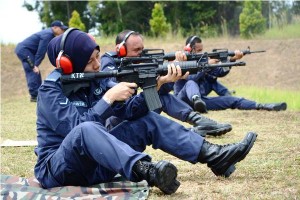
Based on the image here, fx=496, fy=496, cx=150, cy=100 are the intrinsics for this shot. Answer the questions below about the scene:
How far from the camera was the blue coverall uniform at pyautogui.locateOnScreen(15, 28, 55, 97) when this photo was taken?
1160 cm

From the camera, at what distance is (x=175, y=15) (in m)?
28.7

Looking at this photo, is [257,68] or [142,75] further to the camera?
[257,68]

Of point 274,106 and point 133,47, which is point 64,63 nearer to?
point 133,47

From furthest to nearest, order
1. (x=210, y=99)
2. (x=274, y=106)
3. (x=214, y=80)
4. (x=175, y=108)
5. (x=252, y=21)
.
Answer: (x=252, y=21), (x=214, y=80), (x=210, y=99), (x=274, y=106), (x=175, y=108)

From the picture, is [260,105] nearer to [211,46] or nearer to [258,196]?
[258,196]

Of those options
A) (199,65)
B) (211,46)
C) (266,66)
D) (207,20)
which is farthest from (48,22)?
(199,65)

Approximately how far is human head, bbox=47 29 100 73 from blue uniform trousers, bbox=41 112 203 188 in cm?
52

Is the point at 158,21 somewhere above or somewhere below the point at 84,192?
above

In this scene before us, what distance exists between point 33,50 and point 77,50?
8684 millimetres

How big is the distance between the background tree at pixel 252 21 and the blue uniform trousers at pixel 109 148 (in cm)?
1924

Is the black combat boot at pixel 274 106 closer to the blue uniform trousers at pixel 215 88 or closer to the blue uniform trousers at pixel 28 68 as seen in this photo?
the blue uniform trousers at pixel 215 88

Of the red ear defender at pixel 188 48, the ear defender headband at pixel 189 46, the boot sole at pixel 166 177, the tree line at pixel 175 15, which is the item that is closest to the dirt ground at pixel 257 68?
the tree line at pixel 175 15

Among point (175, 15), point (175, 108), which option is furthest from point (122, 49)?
point (175, 15)

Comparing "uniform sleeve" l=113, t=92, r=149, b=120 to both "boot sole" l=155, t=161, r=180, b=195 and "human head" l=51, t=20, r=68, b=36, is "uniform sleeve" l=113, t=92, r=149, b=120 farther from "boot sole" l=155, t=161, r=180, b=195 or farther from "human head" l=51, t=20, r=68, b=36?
"human head" l=51, t=20, r=68, b=36
